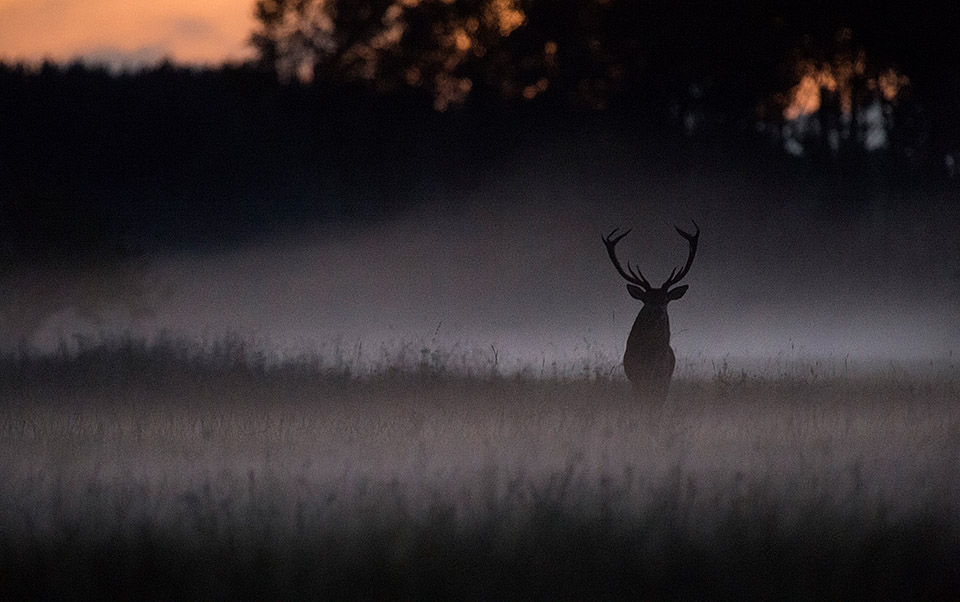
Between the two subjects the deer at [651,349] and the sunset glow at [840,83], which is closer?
the deer at [651,349]

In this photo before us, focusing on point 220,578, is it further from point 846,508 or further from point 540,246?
point 540,246

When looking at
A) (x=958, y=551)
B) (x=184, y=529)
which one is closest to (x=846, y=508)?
(x=958, y=551)

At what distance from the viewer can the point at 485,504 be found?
5.93m

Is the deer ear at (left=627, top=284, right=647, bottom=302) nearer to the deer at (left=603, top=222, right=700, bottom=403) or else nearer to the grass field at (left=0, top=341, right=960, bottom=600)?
the deer at (left=603, top=222, right=700, bottom=403)

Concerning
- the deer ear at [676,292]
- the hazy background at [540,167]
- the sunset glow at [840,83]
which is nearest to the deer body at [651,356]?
the deer ear at [676,292]

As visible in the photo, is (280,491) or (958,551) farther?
(280,491)

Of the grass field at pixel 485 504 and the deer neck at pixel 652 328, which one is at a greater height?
the deer neck at pixel 652 328

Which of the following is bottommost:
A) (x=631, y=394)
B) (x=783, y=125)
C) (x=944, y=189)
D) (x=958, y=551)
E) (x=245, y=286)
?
(x=958, y=551)

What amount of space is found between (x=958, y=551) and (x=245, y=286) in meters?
19.2

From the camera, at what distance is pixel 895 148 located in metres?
24.8

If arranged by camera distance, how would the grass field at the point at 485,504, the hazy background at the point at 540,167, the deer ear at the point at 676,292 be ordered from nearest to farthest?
the grass field at the point at 485,504, the deer ear at the point at 676,292, the hazy background at the point at 540,167

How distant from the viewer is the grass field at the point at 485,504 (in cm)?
512

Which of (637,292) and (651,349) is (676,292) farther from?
(651,349)

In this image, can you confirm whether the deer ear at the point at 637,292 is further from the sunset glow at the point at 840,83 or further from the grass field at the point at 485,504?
the sunset glow at the point at 840,83
